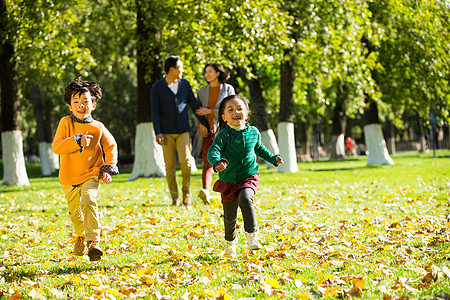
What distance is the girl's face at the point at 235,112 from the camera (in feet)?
16.7

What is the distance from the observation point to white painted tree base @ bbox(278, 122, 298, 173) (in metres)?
17.4

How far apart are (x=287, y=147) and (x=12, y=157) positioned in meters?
8.63

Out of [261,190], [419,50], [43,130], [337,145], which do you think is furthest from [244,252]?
[337,145]

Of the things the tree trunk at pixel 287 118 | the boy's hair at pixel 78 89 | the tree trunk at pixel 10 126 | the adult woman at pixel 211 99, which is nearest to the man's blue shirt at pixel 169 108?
the adult woman at pixel 211 99

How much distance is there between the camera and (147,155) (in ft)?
51.9

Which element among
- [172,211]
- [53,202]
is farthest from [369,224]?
[53,202]

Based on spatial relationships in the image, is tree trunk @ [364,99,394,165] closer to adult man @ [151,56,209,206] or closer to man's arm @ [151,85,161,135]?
adult man @ [151,56,209,206]

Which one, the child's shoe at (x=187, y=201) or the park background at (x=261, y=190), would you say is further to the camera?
the child's shoe at (x=187, y=201)

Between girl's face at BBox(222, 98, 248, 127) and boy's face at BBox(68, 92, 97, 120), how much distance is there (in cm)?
134

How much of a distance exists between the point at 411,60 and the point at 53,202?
13.5 metres

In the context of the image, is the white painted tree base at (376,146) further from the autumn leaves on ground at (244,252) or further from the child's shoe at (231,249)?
the child's shoe at (231,249)

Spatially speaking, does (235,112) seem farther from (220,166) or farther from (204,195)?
(204,195)

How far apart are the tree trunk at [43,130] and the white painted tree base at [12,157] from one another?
1038 cm

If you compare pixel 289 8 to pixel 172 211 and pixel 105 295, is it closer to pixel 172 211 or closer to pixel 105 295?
pixel 172 211
